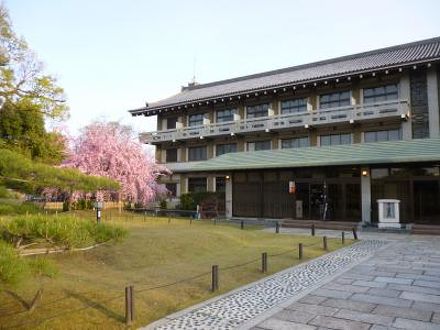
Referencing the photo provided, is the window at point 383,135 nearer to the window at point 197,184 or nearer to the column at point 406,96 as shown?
the column at point 406,96

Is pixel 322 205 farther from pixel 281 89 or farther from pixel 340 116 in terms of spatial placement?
pixel 281 89

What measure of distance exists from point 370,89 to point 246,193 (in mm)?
11349

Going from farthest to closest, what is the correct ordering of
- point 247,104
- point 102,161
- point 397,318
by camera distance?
point 247,104 < point 102,161 < point 397,318

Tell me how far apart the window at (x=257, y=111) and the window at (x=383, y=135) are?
8417mm

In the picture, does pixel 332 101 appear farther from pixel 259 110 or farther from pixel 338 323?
pixel 338 323

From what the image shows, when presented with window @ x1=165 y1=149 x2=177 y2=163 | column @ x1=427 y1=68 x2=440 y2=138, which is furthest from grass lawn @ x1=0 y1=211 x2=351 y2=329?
window @ x1=165 y1=149 x2=177 y2=163

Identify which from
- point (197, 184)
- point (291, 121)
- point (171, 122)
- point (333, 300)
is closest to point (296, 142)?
point (291, 121)

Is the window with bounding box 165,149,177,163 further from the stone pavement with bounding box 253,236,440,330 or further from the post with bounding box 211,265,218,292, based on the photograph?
the post with bounding box 211,265,218,292

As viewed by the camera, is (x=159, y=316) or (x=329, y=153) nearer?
(x=159, y=316)

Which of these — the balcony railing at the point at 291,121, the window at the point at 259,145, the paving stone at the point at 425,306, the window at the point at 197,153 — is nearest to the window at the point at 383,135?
the balcony railing at the point at 291,121

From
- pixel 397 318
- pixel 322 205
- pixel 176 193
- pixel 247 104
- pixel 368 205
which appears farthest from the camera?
pixel 176 193

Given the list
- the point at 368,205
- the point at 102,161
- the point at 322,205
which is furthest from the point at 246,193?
the point at 102,161

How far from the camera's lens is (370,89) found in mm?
25969

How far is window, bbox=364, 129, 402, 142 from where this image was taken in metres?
24.7
